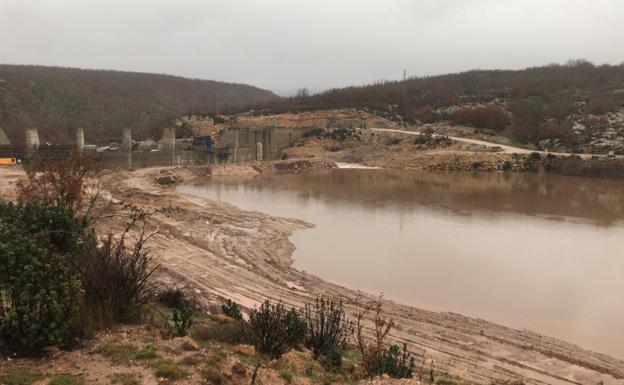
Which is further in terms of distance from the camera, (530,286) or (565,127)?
(565,127)

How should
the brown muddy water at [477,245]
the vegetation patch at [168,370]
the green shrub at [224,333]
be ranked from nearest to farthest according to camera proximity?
1. the vegetation patch at [168,370]
2. the green shrub at [224,333]
3. the brown muddy water at [477,245]

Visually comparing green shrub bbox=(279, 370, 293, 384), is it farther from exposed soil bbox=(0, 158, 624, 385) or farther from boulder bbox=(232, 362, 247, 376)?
exposed soil bbox=(0, 158, 624, 385)

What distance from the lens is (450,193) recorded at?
94.6 ft

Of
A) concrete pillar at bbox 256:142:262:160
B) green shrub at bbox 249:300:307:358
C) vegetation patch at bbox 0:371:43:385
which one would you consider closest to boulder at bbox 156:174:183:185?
concrete pillar at bbox 256:142:262:160

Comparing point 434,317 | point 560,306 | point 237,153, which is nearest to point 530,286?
point 560,306

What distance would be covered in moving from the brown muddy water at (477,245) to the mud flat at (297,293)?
828 mm

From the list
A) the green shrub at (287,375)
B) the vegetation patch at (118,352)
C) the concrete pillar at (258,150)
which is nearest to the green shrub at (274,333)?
the green shrub at (287,375)

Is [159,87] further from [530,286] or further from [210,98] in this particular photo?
[530,286]

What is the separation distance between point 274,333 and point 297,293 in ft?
16.3

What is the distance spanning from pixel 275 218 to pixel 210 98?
94.8m

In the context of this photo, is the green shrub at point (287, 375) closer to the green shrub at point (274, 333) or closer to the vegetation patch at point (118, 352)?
the green shrub at point (274, 333)

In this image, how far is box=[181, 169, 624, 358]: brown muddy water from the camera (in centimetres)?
1130

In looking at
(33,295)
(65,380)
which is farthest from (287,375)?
(33,295)

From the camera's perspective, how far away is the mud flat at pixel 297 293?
797cm
